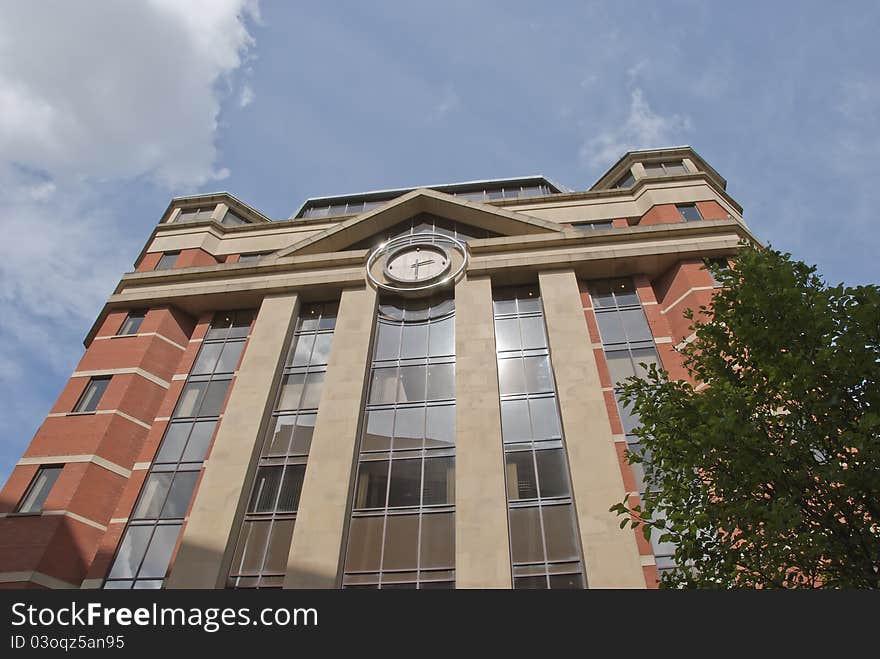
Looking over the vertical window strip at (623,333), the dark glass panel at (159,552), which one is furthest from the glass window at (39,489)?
the vertical window strip at (623,333)

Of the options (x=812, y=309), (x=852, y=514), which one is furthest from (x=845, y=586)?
(x=812, y=309)

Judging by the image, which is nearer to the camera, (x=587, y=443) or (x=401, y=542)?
(x=401, y=542)

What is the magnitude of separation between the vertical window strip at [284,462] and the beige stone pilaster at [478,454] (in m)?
5.01

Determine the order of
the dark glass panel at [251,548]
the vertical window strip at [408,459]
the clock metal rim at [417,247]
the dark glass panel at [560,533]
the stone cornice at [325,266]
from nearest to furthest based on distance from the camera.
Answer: the dark glass panel at [560,533], the vertical window strip at [408,459], the dark glass panel at [251,548], the stone cornice at [325,266], the clock metal rim at [417,247]

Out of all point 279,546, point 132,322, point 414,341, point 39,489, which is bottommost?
point 279,546

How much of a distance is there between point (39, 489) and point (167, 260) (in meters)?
12.6

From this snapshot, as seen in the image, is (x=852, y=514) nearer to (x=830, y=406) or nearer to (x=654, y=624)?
(x=830, y=406)

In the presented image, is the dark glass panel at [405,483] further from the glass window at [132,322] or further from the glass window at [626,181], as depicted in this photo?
the glass window at [626,181]

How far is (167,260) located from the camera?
2817cm

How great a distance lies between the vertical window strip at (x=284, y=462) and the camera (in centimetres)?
1706

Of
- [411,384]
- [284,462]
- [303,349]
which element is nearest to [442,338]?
[411,384]

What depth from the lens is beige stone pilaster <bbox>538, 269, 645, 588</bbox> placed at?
15.4 m

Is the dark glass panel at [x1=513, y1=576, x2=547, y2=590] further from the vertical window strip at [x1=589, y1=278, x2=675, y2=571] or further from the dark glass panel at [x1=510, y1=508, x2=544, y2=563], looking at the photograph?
the vertical window strip at [x1=589, y1=278, x2=675, y2=571]

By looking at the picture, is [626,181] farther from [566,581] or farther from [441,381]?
[566,581]
